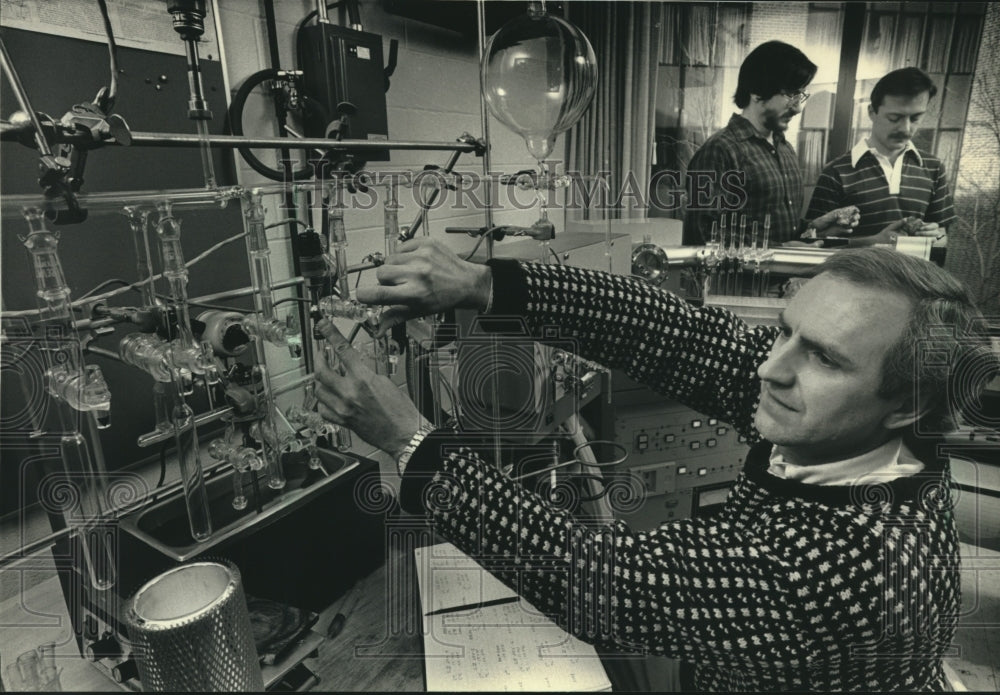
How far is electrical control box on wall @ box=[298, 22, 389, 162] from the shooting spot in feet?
3.96

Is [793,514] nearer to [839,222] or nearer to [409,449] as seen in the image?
[409,449]

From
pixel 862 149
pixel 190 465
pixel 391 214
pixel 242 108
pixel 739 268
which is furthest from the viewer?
pixel 862 149

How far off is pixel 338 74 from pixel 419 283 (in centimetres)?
67

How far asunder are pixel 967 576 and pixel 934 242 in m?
1.81

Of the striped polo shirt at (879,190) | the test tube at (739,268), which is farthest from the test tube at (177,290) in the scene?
the striped polo shirt at (879,190)

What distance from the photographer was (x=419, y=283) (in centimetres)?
82

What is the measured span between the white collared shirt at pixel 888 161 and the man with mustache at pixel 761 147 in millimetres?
311

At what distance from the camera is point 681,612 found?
68 cm

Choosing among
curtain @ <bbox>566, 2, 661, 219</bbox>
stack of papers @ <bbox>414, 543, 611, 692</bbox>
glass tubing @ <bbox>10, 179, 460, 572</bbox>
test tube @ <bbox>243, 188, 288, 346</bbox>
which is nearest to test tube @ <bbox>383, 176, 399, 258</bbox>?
glass tubing @ <bbox>10, 179, 460, 572</bbox>

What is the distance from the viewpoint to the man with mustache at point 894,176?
104 inches

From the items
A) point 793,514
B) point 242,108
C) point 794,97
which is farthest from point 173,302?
point 794,97

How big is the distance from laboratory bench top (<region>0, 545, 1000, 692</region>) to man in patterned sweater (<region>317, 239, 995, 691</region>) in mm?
269

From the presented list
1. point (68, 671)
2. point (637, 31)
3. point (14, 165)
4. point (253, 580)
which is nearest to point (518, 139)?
point (637, 31)

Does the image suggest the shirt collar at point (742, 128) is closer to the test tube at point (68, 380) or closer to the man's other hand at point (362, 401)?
the man's other hand at point (362, 401)
